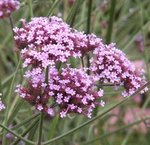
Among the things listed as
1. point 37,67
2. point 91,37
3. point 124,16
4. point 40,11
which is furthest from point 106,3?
point 37,67

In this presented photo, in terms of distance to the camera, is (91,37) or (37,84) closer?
(37,84)

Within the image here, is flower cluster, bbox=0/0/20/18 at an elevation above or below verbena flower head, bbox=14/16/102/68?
above

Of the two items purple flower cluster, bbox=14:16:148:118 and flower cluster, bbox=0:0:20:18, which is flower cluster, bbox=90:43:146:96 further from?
flower cluster, bbox=0:0:20:18

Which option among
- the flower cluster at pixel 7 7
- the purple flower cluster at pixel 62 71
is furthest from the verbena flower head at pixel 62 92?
the flower cluster at pixel 7 7

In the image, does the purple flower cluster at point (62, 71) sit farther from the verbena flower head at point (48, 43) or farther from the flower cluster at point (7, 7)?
the flower cluster at point (7, 7)

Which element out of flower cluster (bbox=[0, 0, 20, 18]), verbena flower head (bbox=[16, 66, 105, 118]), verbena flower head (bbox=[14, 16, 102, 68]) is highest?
flower cluster (bbox=[0, 0, 20, 18])

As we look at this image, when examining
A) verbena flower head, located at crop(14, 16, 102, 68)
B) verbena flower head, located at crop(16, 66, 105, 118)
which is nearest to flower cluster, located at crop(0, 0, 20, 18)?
verbena flower head, located at crop(14, 16, 102, 68)

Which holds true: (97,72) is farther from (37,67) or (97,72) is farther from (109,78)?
(37,67)

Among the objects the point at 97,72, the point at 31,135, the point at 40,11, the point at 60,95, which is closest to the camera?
the point at 60,95
